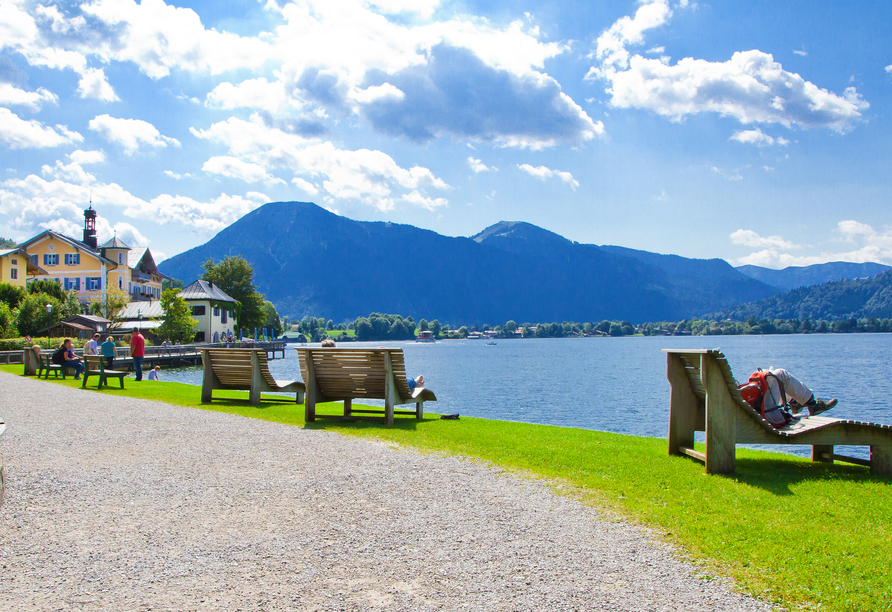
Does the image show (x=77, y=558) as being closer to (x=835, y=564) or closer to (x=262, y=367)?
(x=835, y=564)

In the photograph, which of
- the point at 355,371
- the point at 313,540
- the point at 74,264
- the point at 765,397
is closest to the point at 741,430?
the point at 765,397

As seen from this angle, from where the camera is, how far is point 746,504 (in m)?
5.25

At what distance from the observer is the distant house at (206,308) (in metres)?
76.6

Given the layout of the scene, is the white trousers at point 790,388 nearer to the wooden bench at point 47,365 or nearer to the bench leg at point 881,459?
the bench leg at point 881,459

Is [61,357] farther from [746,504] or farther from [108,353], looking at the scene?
[746,504]

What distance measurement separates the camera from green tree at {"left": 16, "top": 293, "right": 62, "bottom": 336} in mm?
51969

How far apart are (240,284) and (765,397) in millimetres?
90611

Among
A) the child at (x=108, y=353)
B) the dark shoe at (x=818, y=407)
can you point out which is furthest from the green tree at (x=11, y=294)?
the dark shoe at (x=818, y=407)

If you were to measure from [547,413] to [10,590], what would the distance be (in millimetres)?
29368

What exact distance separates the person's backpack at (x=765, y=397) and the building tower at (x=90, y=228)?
96.5 metres

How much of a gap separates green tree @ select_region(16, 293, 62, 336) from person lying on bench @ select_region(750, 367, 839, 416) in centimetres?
5891

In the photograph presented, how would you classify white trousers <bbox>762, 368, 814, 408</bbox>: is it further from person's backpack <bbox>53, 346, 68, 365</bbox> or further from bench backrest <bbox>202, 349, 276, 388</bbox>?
person's backpack <bbox>53, 346, 68, 365</bbox>

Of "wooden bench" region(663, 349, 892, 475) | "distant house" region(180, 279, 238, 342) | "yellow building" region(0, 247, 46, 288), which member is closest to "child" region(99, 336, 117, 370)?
"wooden bench" region(663, 349, 892, 475)

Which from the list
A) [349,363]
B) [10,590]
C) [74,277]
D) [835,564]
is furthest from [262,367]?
[74,277]
